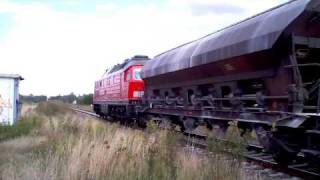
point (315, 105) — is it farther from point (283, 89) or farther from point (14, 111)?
point (14, 111)

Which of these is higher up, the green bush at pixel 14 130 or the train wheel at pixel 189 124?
the train wheel at pixel 189 124

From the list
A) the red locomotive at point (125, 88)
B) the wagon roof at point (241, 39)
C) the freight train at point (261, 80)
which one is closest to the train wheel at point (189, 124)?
the freight train at point (261, 80)

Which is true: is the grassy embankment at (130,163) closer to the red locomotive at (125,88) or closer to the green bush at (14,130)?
the green bush at (14,130)

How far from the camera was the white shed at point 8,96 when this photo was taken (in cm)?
2088

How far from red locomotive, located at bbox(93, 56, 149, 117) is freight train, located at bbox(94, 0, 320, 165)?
278 inches

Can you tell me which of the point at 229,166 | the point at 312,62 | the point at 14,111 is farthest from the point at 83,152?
the point at 14,111

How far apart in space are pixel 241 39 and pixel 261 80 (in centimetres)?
134

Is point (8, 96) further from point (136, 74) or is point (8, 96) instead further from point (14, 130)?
point (136, 74)

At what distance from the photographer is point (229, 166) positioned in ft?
28.9

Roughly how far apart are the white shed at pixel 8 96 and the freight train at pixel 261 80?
258 inches

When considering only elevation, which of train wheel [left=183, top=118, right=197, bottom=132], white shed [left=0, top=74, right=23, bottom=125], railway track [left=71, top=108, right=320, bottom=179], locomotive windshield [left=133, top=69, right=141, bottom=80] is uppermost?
locomotive windshield [left=133, top=69, right=141, bottom=80]

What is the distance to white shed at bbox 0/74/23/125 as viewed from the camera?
20875 mm

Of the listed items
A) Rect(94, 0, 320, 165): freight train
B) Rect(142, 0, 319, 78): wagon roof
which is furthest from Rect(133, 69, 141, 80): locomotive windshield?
Rect(94, 0, 320, 165): freight train

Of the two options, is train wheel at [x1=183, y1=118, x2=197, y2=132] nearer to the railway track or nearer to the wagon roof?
the wagon roof
